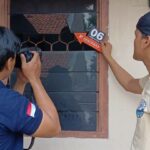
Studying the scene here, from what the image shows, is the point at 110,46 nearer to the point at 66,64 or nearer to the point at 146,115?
the point at 66,64

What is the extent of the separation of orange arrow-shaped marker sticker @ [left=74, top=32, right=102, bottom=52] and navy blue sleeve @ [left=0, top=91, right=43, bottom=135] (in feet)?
2.74

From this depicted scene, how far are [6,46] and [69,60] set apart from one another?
0.83 meters

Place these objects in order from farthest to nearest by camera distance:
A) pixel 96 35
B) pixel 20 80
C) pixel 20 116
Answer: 1. pixel 96 35
2. pixel 20 80
3. pixel 20 116

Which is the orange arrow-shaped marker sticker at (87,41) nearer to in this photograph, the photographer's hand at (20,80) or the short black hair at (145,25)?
the short black hair at (145,25)

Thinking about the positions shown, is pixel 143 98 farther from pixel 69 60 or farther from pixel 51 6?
pixel 51 6

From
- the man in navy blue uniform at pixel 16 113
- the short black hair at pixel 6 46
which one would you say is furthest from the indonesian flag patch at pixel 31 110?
the short black hair at pixel 6 46

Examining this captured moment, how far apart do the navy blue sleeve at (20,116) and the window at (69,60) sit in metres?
0.83

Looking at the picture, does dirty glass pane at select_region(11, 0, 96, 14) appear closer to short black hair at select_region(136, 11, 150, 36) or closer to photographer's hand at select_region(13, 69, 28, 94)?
short black hair at select_region(136, 11, 150, 36)

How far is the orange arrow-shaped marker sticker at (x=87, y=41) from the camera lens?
85.4 inches

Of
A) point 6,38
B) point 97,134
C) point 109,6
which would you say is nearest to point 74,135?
point 97,134

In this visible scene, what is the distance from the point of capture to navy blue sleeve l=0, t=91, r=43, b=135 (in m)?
1.39

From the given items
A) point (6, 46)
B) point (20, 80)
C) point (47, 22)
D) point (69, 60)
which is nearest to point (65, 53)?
point (69, 60)

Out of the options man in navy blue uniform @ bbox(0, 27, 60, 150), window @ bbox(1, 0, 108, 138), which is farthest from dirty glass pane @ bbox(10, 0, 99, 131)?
man in navy blue uniform @ bbox(0, 27, 60, 150)

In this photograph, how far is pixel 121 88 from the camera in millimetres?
2199
